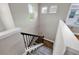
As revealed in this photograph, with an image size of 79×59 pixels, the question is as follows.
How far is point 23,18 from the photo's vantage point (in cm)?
212

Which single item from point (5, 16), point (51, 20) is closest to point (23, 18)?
point (5, 16)

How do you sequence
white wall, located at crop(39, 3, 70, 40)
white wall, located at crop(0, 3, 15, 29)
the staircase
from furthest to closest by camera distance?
the staircase, white wall, located at crop(39, 3, 70, 40), white wall, located at crop(0, 3, 15, 29)

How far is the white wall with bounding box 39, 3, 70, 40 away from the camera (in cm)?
195

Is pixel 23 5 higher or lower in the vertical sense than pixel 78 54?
higher

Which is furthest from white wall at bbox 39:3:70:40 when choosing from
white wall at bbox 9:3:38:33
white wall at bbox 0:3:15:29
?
white wall at bbox 0:3:15:29

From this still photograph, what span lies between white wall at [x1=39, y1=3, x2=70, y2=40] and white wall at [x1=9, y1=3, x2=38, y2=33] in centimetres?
18

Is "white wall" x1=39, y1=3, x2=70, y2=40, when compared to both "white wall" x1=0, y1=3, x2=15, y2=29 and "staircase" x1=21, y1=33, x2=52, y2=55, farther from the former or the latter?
"white wall" x1=0, y1=3, x2=15, y2=29

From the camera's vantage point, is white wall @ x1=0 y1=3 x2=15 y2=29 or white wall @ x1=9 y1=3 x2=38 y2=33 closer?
white wall @ x1=0 y1=3 x2=15 y2=29

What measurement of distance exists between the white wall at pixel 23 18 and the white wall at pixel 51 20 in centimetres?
18
